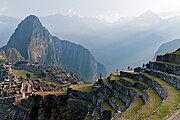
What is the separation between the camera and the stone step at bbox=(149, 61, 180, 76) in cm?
3011

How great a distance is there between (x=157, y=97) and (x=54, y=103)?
870 inches

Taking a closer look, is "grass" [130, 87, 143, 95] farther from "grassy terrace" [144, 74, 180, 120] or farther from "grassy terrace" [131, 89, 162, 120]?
"grassy terrace" [144, 74, 180, 120]

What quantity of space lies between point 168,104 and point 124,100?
438 inches

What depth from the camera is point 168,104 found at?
838 inches

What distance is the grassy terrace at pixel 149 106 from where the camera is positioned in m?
19.9

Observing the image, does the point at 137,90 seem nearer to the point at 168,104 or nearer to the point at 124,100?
the point at 124,100

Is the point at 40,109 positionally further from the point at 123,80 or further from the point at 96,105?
the point at 123,80

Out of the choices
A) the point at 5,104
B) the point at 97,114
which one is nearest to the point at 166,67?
the point at 97,114

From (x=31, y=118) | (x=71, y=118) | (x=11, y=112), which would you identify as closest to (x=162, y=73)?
(x=71, y=118)

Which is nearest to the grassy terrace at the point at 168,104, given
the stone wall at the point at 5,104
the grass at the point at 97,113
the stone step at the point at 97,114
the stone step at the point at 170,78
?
the stone step at the point at 170,78

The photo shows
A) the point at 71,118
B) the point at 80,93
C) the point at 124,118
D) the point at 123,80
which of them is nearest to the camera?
the point at 124,118

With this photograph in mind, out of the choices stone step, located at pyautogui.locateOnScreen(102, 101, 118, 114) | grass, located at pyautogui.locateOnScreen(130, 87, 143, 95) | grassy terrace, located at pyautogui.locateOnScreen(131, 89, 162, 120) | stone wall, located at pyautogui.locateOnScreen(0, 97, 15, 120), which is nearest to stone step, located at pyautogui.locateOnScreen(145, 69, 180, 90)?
grassy terrace, located at pyautogui.locateOnScreen(131, 89, 162, 120)

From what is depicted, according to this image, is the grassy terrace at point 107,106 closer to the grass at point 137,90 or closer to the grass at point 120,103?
the grass at point 120,103

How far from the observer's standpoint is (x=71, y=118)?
3962 centimetres
